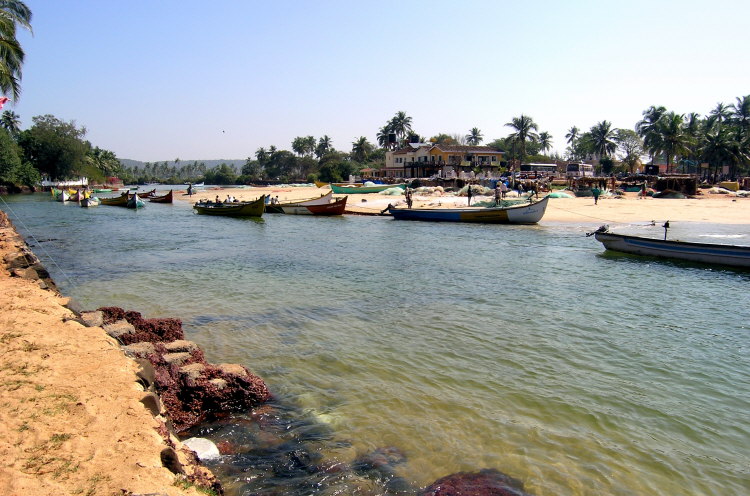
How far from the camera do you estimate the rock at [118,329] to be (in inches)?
297

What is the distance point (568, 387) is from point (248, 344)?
5.73 meters

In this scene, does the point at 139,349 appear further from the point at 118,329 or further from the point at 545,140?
the point at 545,140

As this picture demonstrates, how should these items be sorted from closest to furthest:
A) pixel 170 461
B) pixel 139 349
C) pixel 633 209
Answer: pixel 170 461, pixel 139 349, pixel 633 209

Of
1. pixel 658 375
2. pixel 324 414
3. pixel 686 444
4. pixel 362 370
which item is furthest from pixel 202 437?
pixel 658 375

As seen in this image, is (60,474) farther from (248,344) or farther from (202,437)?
(248,344)

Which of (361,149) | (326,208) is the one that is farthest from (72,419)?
(361,149)

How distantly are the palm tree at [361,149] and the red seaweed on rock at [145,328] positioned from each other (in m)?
108

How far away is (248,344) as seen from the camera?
31.7 feet

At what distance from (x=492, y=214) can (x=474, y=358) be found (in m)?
25.3

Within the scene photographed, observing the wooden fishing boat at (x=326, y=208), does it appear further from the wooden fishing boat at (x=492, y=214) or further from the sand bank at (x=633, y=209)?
the wooden fishing boat at (x=492, y=214)

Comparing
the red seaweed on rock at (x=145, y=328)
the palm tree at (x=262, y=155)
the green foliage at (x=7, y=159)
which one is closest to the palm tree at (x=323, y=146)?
the palm tree at (x=262, y=155)

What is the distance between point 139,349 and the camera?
688cm

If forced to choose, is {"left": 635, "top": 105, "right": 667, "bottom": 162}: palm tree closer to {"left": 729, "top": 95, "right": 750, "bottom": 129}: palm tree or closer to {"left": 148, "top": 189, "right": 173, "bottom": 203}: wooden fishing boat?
{"left": 729, "top": 95, "right": 750, "bottom": 129}: palm tree

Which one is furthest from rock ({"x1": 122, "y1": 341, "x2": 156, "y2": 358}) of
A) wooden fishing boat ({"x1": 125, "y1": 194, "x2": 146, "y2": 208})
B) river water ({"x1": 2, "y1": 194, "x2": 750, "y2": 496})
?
wooden fishing boat ({"x1": 125, "y1": 194, "x2": 146, "y2": 208})
